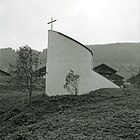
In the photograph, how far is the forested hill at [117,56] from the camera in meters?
66.4

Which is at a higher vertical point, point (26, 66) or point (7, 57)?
point (7, 57)

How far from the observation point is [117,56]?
74.0 meters

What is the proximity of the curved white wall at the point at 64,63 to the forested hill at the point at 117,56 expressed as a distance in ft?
162

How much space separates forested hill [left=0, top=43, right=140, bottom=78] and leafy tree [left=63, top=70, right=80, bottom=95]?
50.2 m

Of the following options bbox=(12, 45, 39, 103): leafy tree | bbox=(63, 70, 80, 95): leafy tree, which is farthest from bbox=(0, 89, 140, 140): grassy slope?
bbox=(12, 45, 39, 103): leafy tree

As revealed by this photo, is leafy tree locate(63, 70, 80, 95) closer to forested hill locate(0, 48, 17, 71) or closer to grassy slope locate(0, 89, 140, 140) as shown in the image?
grassy slope locate(0, 89, 140, 140)

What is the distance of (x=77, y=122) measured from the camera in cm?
720

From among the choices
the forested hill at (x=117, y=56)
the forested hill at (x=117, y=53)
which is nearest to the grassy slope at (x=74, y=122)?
the forested hill at (x=117, y=56)

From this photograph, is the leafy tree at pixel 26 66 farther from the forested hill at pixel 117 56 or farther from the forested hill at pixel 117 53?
the forested hill at pixel 117 53

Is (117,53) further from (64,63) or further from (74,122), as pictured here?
(74,122)

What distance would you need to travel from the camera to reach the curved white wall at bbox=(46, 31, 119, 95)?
13484 mm

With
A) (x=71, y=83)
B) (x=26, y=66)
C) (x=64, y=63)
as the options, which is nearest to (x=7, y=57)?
(x=64, y=63)

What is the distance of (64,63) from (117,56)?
204ft

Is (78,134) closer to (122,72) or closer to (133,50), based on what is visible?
(122,72)
